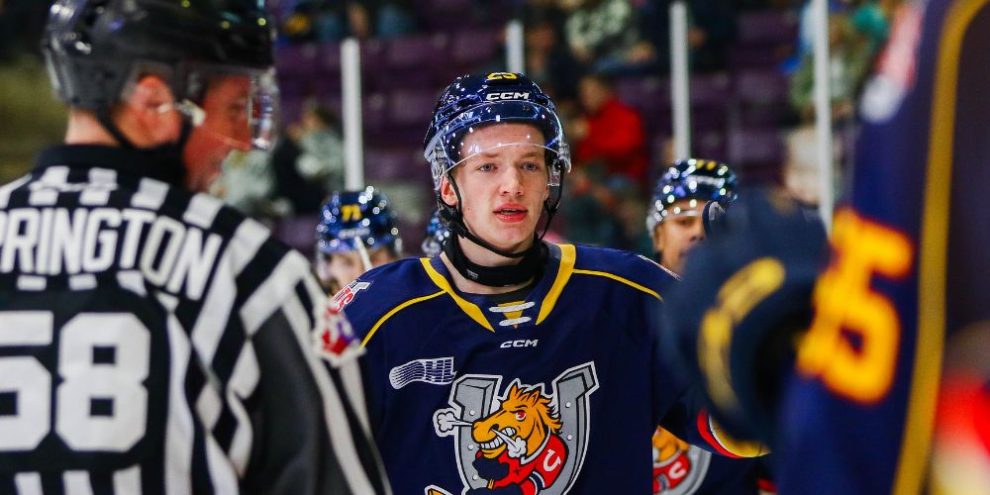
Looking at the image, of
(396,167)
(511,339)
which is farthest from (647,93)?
(511,339)

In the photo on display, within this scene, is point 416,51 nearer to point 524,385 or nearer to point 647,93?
point 647,93

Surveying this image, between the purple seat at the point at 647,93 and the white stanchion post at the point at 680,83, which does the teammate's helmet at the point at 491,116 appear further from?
the purple seat at the point at 647,93

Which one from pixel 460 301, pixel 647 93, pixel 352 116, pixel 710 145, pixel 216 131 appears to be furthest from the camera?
pixel 647 93

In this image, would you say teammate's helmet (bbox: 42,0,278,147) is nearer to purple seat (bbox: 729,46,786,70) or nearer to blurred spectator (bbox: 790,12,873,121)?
blurred spectator (bbox: 790,12,873,121)

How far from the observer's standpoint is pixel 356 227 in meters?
4.87

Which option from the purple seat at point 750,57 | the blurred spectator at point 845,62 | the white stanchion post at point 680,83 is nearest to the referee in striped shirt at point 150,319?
the blurred spectator at point 845,62

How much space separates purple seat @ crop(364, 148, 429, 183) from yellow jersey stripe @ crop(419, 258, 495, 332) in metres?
4.78

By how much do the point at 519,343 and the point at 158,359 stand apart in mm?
1226

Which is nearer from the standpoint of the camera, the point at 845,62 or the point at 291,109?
the point at 845,62

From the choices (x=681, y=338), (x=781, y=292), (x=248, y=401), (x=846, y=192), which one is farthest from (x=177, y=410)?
(x=846, y=192)

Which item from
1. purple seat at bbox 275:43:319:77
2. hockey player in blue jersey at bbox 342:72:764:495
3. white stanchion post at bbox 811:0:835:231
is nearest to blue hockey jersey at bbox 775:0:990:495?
hockey player in blue jersey at bbox 342:72:764:495

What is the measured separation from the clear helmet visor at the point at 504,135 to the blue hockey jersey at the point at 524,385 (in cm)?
26

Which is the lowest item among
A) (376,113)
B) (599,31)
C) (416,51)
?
(376,113)

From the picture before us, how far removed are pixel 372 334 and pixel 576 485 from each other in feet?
1.63
